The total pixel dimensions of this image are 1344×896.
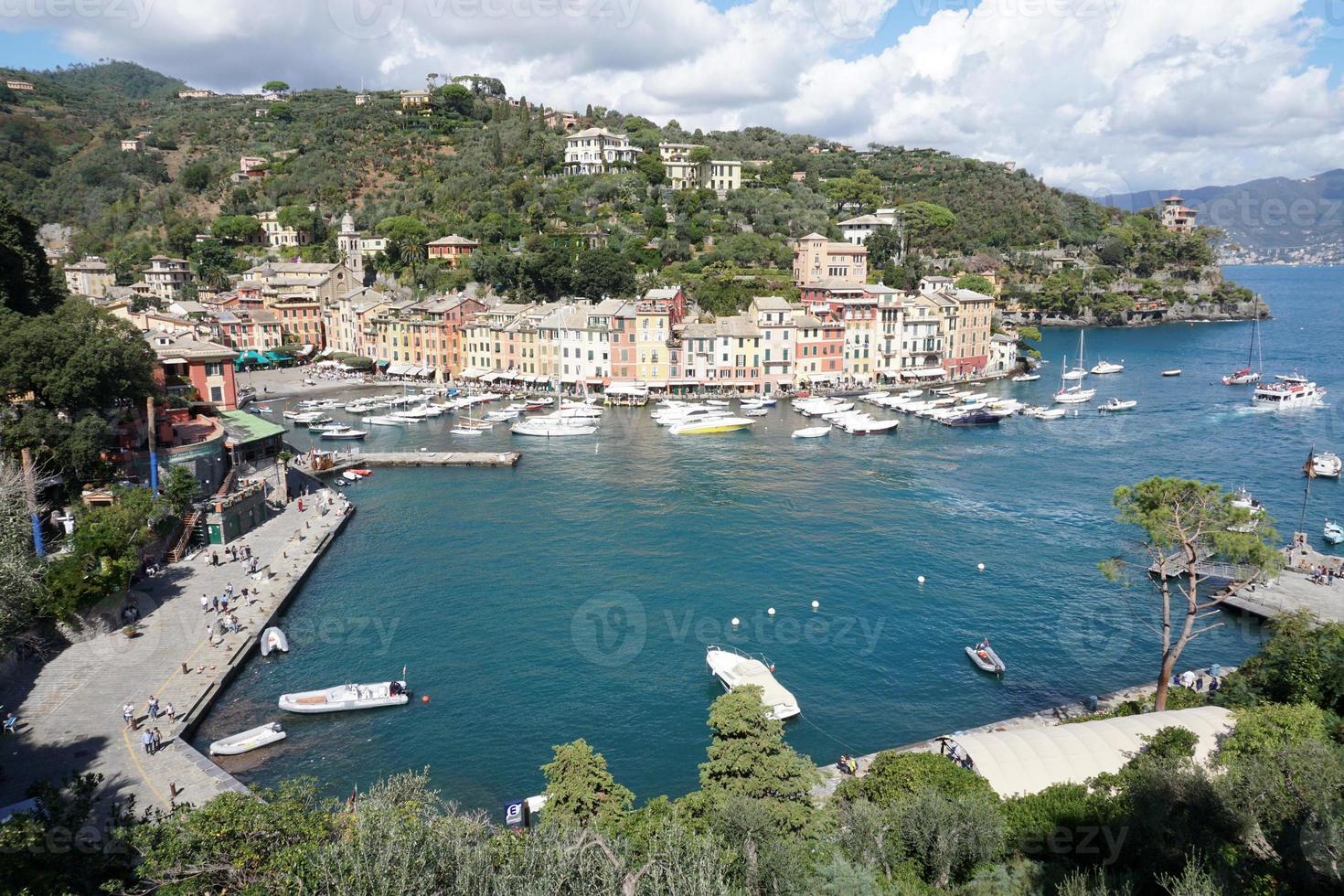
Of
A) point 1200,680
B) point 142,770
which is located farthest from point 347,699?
point 1200,680

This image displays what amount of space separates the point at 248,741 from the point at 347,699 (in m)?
2.39

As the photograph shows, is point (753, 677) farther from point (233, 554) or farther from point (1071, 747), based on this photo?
point (233, 554)

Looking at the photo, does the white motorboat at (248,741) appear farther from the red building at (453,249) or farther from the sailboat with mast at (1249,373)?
the red building at (453,249)

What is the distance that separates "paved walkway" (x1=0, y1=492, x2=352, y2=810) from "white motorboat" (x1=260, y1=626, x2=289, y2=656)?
35cm

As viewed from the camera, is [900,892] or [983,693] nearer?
[900,892]

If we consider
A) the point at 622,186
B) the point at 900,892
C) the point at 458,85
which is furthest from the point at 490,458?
the point at 458,85

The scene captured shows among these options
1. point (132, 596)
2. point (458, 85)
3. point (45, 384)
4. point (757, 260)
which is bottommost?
point (132, 596)

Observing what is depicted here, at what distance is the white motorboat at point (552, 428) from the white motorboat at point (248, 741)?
31772mm

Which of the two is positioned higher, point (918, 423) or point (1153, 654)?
point (918, 423)

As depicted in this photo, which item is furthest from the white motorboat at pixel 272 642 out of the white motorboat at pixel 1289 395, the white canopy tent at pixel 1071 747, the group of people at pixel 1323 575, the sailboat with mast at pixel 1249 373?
the sailboat with mast at pixel 1249 373

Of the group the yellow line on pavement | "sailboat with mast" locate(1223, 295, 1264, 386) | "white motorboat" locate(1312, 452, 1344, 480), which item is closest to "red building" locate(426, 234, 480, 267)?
"sailboat with mast" locate(1223, 295, 1264, 386)

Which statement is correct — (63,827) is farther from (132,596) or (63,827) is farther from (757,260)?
(757,260)

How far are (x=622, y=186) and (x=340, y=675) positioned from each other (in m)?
79.4

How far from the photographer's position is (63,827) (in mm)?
10789
